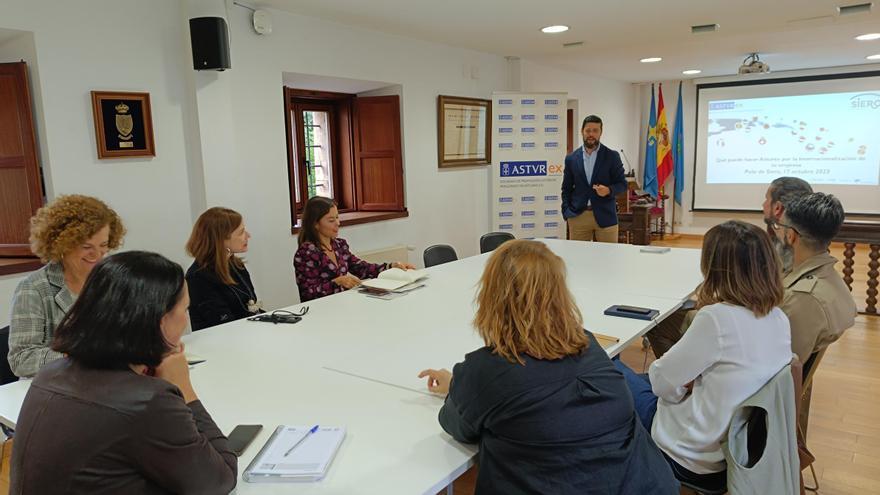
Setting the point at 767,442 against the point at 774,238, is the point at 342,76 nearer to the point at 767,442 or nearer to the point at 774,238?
the point at 774,238

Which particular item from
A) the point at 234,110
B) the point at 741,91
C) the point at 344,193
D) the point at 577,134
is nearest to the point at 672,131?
the point at 741,91

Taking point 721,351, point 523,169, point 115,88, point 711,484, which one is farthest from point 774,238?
point 523,169

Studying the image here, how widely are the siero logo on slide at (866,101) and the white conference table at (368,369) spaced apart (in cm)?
683

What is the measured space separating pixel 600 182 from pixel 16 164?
4.19 m

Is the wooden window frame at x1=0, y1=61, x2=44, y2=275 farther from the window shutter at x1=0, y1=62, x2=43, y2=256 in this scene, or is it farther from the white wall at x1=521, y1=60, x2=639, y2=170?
the white wall at x1=521, y1=60, x2=639, y2=170

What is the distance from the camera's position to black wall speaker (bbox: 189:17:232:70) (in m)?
3.32

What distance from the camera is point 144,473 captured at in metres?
1.01

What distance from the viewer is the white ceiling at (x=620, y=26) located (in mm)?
4004

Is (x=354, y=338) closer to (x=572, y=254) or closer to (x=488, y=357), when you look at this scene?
(x=488, y=357)

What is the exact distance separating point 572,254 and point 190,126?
2504mm

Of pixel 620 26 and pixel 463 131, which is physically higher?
A: pixel 620 26

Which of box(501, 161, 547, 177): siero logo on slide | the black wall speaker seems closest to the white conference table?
the black wall speaker

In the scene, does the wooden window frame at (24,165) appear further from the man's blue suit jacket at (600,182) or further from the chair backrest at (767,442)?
the man's blue suit jacket at (600,182)

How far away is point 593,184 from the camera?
203 inches
